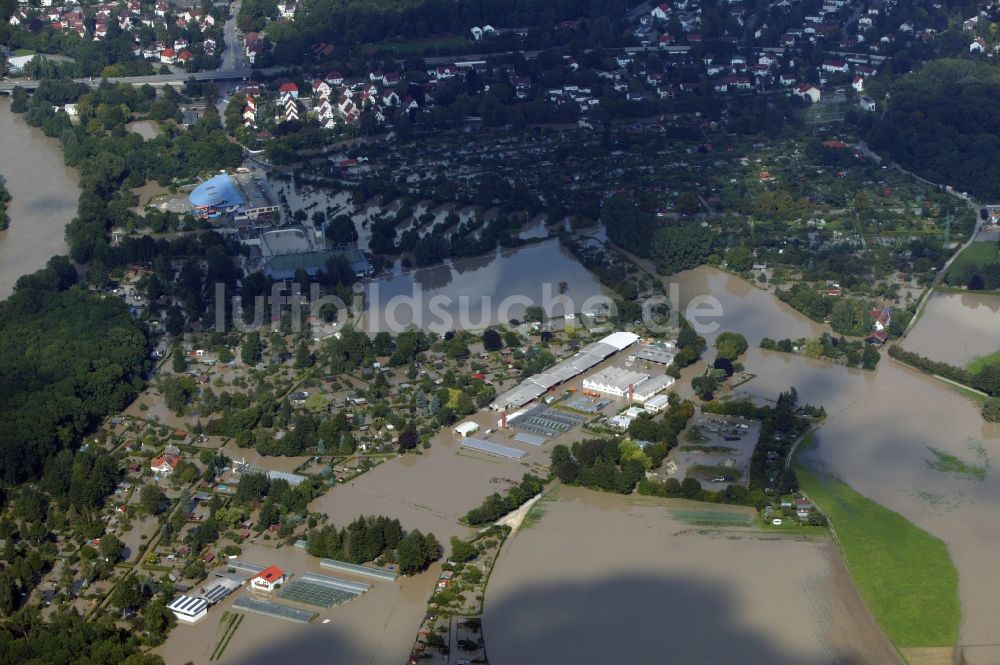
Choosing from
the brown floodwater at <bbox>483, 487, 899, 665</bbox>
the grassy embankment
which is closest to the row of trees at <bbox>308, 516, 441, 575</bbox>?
the brown floodwater at <bbox>483, 487, 899, 665</bbox>

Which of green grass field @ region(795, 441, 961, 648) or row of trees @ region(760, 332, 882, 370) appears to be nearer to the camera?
green grass field @ region(795, 441, 961, 648)

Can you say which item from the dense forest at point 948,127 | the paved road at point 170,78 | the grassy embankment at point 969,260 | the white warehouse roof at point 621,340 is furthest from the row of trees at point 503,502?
the paved road at point 170,78

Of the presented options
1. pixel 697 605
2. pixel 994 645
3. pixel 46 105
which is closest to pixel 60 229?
pixel 46 105

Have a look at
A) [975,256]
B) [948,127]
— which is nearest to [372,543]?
[975,256]

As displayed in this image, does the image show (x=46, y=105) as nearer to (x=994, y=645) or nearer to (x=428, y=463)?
(x=428, y=463)

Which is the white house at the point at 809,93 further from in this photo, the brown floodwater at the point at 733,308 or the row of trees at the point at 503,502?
the row of trees at the point at 503,502

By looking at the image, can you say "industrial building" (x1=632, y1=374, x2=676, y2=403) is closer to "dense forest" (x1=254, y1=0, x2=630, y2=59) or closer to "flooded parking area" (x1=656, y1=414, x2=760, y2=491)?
"flooded parking area" (x1=656, y1=414, x2=760, y2=491)
